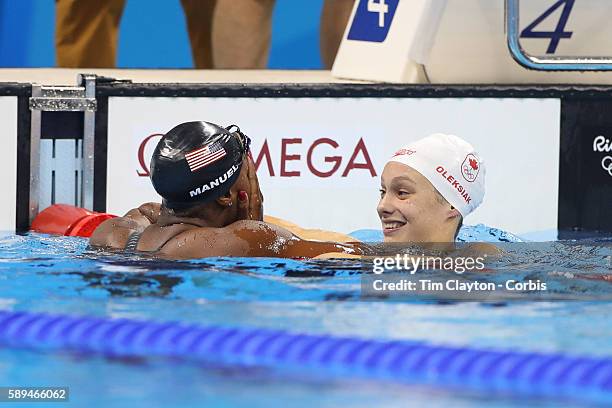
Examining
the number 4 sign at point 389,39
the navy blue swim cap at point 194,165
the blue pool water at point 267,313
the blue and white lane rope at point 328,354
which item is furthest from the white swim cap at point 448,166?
the blue and white lane rope at point 328,354

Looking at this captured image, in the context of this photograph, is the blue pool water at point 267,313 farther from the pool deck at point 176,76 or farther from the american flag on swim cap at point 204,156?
the pool deck at point 176,76

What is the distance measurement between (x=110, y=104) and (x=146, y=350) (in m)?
2.20

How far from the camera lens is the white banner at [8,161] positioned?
5.09 metres

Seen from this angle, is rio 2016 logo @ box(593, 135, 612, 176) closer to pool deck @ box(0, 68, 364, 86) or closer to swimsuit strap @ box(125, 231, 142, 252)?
pool deck @ box(0, 68, 364, 86)

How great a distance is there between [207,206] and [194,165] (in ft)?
0.55

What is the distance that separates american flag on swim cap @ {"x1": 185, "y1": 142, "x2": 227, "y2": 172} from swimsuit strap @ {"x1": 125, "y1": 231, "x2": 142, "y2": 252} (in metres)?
0.34

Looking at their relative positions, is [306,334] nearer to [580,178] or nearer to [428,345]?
[428,345]

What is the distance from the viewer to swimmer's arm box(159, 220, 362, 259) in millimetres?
3750

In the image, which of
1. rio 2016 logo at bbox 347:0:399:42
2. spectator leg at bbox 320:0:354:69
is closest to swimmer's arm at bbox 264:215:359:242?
rio 2016 logo at bbox 347:0:399:42

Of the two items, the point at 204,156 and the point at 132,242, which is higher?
the point at 204,156

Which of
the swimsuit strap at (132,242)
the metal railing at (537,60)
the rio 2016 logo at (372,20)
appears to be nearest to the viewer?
the swimsuit strap at (132,242)

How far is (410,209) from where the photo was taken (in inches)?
163

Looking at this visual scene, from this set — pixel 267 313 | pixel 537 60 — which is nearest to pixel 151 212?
pixel 267 313

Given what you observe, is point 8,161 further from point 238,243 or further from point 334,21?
point 334,21
